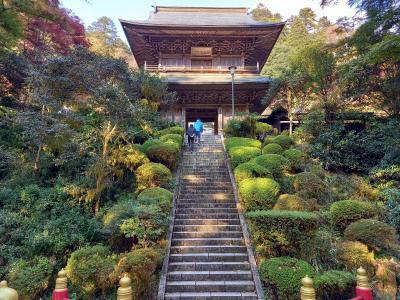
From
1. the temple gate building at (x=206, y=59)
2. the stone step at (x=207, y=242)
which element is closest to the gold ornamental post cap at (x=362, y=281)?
the stone step at (x=207, y=242)

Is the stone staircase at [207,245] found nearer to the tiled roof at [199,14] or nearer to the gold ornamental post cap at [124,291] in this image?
the gold ornamental post cap at [124,291]

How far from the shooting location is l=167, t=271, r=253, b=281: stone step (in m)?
6.11

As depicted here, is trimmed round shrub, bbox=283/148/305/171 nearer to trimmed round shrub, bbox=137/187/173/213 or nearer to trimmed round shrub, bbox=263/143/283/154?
trimmed round shrub, bbox=263/143/283/154

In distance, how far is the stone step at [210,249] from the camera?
22.8ft

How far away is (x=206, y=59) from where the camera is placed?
19.7m

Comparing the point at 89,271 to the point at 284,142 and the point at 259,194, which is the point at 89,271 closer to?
the point at 259,194

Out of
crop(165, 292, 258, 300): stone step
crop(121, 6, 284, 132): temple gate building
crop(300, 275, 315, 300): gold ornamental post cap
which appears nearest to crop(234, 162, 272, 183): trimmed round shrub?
crop(165, 292, 258, 300): stone step

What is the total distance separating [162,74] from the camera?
18.5m

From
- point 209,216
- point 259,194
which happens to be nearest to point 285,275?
point 259,194

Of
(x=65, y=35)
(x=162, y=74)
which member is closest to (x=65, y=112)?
(x=162, y=74)

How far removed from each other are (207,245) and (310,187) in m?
3.82

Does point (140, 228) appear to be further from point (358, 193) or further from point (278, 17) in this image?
point (278, 17)

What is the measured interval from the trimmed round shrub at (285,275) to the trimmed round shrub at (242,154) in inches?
213

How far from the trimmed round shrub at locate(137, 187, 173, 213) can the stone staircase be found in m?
0.88
